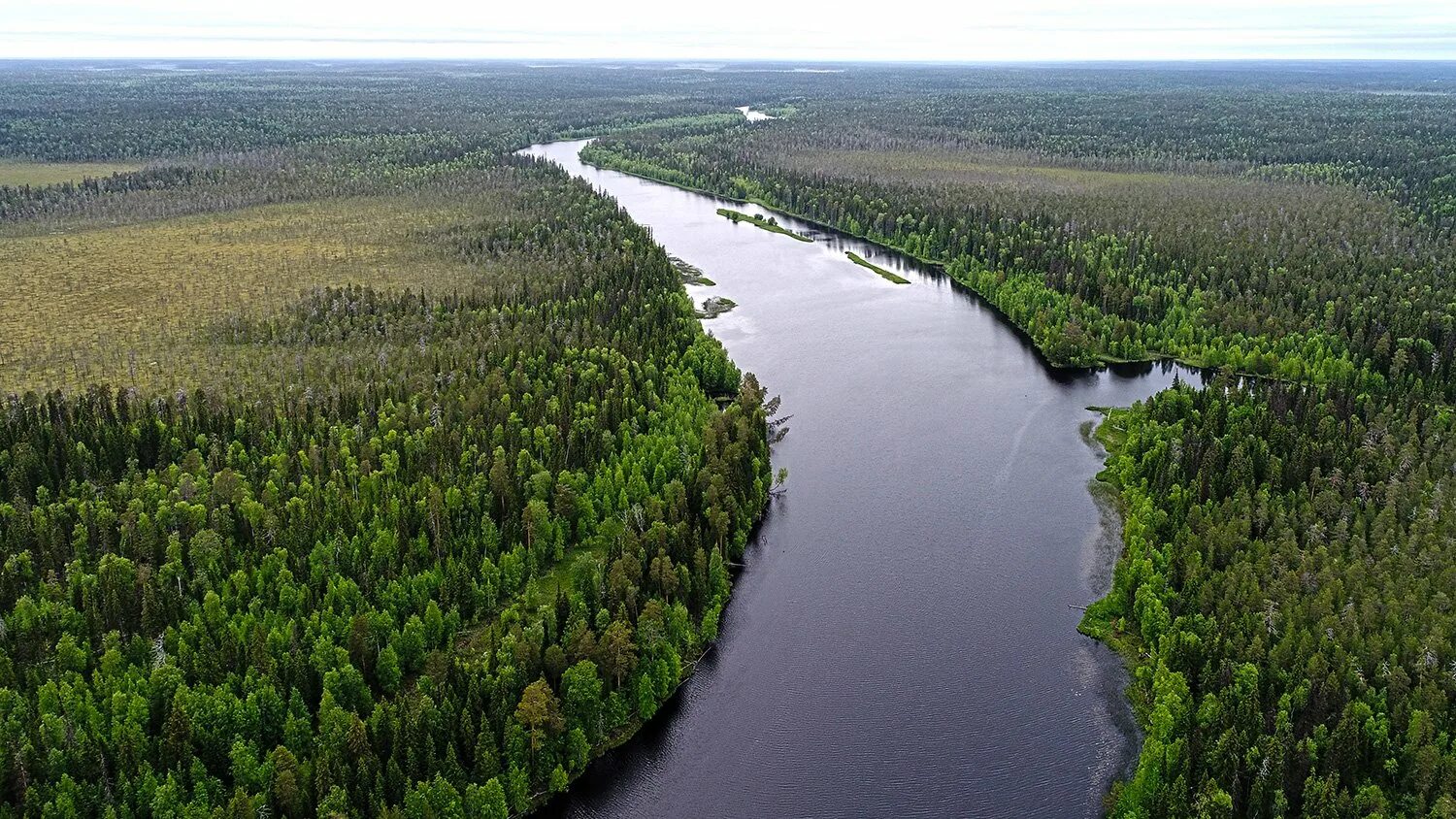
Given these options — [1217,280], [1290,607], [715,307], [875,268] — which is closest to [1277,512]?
[1290,607]

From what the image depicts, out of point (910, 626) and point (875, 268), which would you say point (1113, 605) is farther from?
point (875, 268)

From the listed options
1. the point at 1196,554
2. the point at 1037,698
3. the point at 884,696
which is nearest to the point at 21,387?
the point at 884,696

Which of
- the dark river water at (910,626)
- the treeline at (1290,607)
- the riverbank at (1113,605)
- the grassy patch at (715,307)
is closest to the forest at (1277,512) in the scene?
the treeline at (1290,607)

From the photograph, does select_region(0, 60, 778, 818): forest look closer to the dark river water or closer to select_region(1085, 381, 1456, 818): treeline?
the dark river water

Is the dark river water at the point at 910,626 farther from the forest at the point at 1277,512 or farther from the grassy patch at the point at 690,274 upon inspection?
the grassy patch at the point at 690,274

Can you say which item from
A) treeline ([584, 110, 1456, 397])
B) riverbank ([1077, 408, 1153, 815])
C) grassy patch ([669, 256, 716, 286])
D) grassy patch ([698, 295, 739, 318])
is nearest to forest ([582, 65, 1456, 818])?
riverbank ([1077, 408, 1153, 815])
